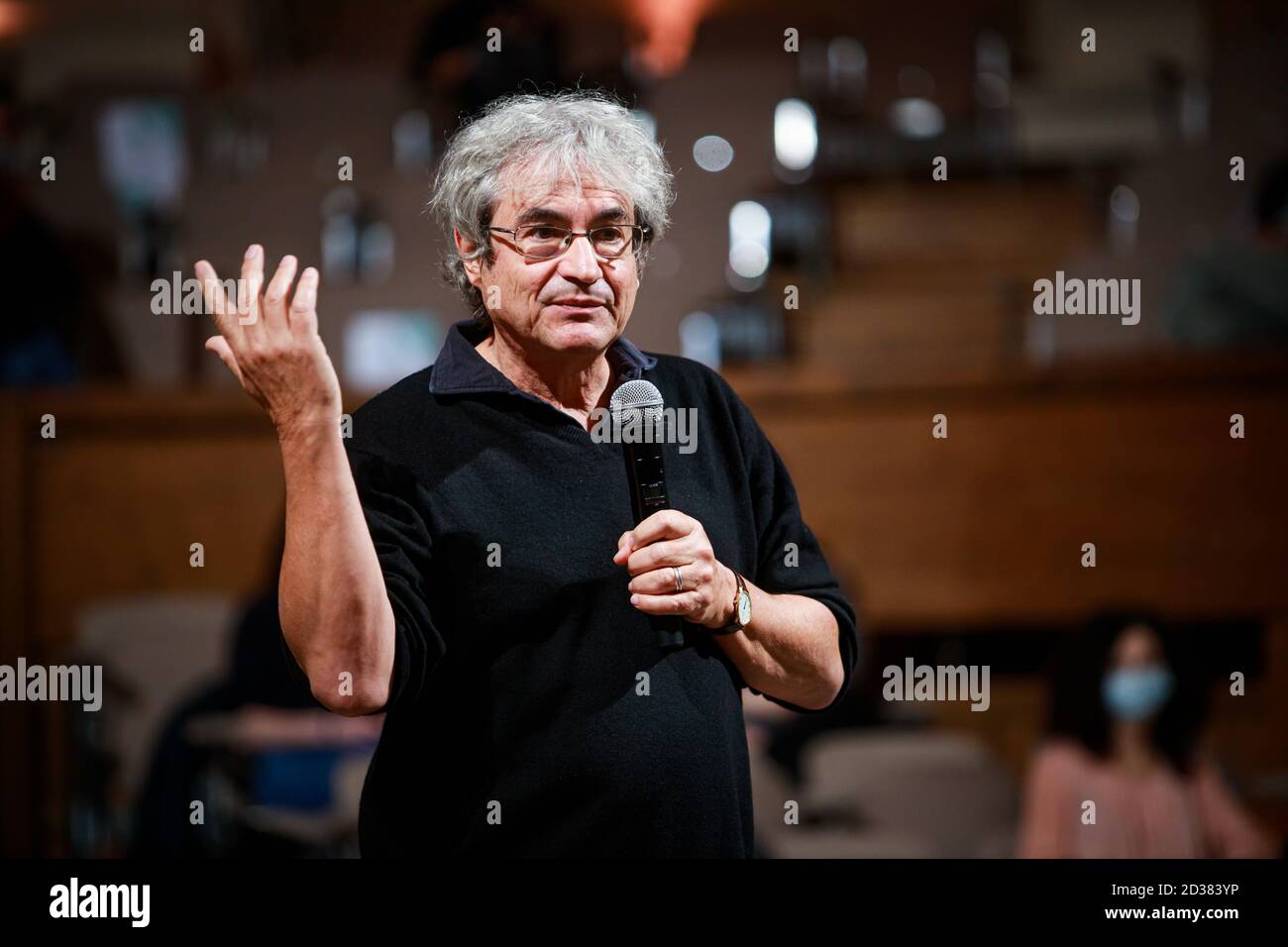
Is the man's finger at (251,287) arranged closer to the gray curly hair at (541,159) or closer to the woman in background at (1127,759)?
the gray curly hair at (541,159)

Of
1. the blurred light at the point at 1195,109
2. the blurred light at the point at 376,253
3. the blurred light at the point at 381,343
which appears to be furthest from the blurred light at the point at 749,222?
the blurred light at the point at 1195,109

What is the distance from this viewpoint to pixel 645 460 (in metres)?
0.92

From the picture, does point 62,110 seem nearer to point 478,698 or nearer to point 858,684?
point 858,684

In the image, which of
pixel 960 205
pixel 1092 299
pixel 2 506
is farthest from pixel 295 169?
pixel 1092 299

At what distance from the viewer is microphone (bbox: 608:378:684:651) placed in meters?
0.91

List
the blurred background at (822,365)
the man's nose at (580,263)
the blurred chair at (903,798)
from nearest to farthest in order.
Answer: the man's nose at (580,263), the blurred background at (822,365), the blurred chair at (903,798)

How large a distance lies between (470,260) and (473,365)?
7cm

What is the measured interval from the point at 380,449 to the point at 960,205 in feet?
22.1

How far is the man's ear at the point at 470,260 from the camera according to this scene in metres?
0.93

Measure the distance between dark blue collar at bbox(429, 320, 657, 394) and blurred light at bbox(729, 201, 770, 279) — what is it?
611 cm

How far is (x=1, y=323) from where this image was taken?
4.11 metres

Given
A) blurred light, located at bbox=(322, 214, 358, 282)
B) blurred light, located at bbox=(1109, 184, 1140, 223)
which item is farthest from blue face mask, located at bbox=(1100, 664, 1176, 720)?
blurred light, located at bbox=(322, 214, 358, 282)

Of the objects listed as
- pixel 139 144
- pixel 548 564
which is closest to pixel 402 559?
pixel 548 564

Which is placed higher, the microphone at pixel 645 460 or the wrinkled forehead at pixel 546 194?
the wrinkled forehead at pixel 546 194
